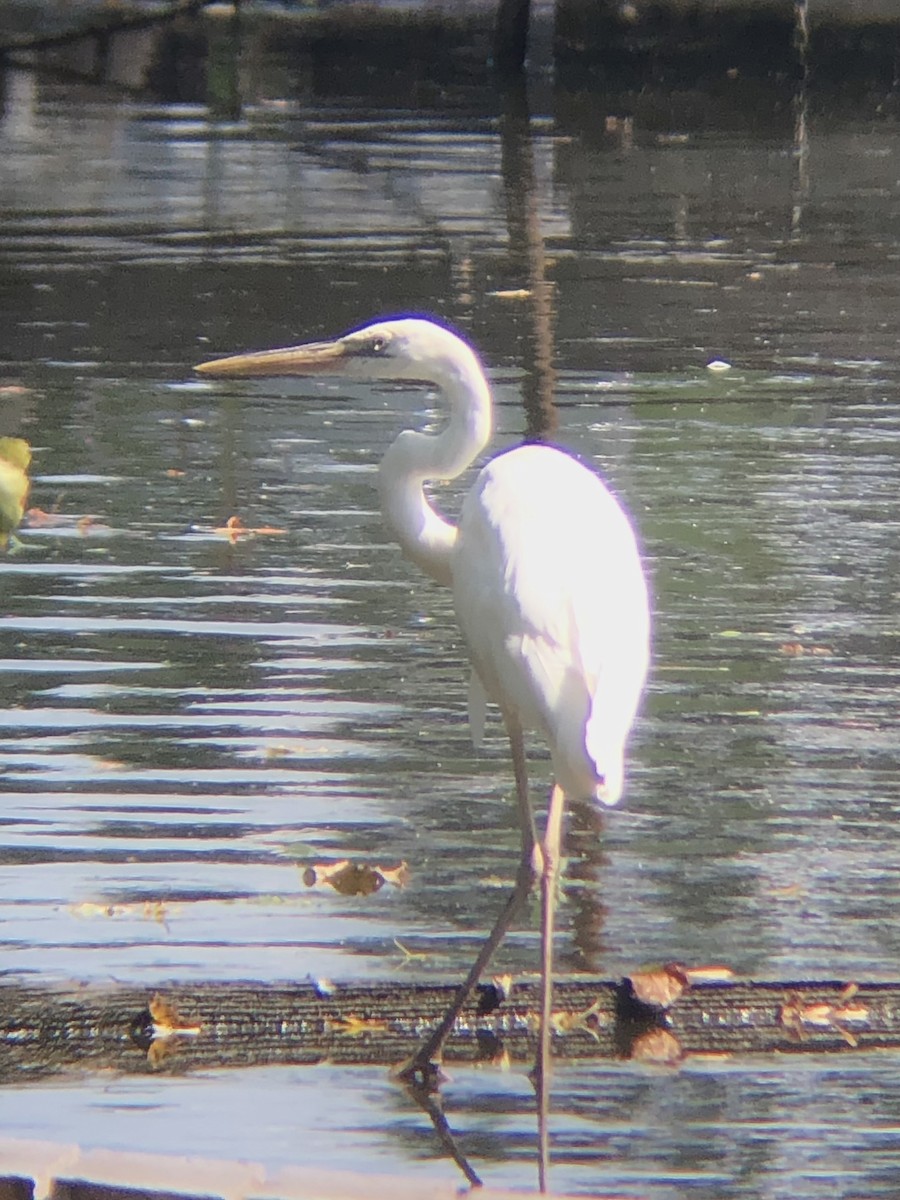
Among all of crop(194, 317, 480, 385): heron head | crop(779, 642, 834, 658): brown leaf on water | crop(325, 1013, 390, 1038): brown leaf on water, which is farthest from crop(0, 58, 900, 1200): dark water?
crop(194, 317, 480, 385): heron head

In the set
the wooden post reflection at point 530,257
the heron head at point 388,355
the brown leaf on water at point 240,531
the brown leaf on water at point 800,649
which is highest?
the heron head at point 388,355

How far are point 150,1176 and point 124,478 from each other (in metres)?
6.20

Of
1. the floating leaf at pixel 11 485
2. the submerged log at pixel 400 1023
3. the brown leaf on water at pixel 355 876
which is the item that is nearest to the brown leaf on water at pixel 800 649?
the brown leaf on water at pixel 355 876

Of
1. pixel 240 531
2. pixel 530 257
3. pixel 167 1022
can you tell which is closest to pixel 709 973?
pixel 167 1022

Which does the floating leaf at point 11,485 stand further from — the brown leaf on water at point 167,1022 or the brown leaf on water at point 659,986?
the brown leaf on water at point 659,986

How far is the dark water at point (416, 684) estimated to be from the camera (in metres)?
4.42

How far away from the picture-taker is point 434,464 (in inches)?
214

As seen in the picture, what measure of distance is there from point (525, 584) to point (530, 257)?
971 centimetres

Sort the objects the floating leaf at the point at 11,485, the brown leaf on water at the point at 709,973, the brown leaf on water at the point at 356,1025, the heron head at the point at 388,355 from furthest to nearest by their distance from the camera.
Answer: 1. the heron head at the point at 388,355
2. the brown leaf on water at the point at 709,973
3. the brown leaf on water at the point at 356,1025
4. the floating leaf at the point at 11,485

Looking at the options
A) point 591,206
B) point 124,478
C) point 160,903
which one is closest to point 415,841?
point 160,903

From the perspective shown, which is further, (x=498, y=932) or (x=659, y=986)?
(x=498, y=932)

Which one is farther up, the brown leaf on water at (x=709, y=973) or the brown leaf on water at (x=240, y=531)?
the brown leaf on water at (x=240, y=531)

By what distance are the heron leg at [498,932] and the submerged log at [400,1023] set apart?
0.22 feet

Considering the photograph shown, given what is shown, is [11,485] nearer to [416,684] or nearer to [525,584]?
[525,584]
